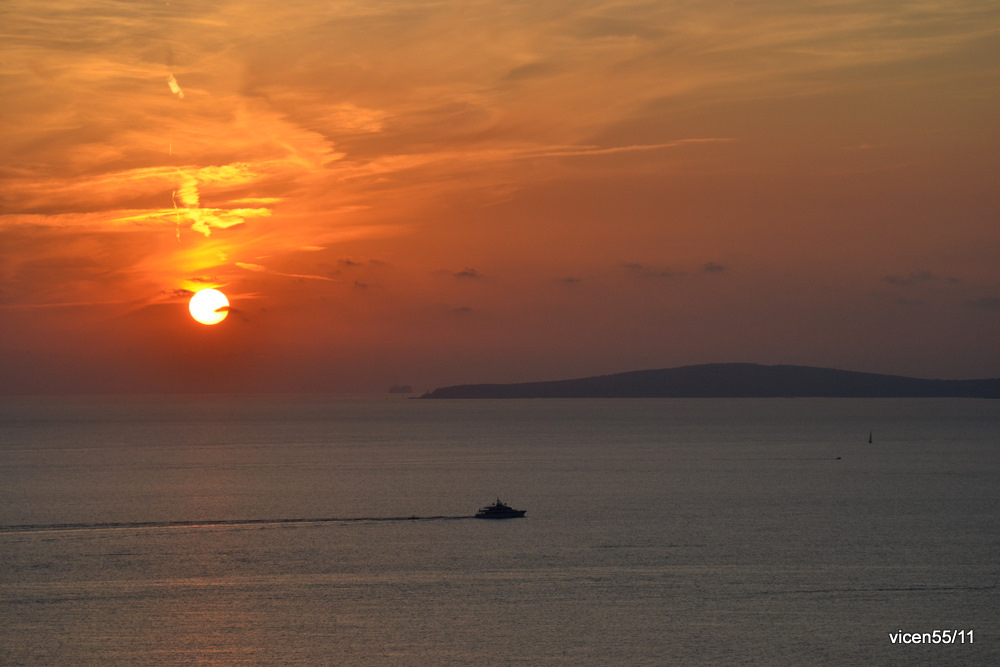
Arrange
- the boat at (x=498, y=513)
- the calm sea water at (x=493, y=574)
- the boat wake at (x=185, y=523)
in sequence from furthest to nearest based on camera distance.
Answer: the boat at (x=498, y=513) → the boat wake at (x=185, y=523) → the calm sea water at (x=493, y=574)

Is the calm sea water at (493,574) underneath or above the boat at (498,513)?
underneath

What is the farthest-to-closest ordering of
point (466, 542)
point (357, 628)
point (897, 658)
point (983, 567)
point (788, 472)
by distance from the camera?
point (788, 472) < point (466, 542) < point (983, 567) < point (357, 628) < point (897, 658)

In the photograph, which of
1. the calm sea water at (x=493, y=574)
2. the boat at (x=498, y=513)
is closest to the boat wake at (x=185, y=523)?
the calm sea water at (x=493, y=574)

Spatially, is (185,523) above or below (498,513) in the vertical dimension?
below

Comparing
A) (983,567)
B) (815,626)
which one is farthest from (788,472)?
(815,626)

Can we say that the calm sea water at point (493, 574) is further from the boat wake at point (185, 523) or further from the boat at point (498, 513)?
the boat at point (498, 513)

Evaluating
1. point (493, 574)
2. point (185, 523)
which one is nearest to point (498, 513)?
point (493, 574)

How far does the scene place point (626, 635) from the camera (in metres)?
63.7

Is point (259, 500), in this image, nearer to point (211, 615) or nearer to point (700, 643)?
point (211, 615)

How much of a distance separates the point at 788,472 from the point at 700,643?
373ft

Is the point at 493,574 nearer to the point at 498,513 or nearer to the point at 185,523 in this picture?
the point at 498,513

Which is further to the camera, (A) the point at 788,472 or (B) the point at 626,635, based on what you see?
(A) the point at 788,472

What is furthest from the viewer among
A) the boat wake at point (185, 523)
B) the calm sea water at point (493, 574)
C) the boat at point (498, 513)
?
the boat at point (498, 513)

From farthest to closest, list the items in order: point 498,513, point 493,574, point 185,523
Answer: point 498,513
point 185,523
point 493,574
